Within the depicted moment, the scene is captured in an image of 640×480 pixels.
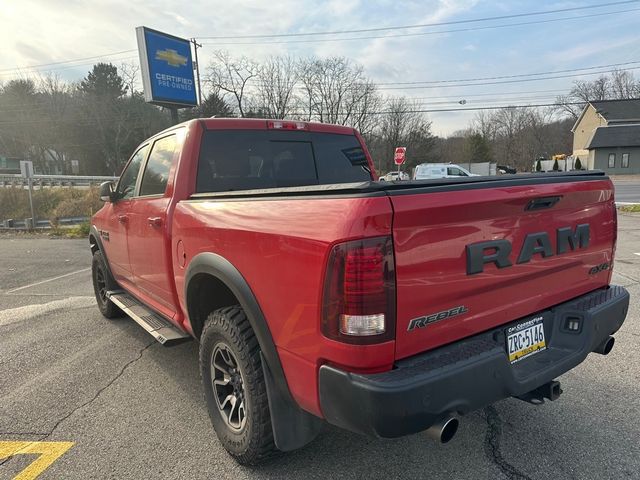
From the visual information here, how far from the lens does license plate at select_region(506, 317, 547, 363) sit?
2.19 metres

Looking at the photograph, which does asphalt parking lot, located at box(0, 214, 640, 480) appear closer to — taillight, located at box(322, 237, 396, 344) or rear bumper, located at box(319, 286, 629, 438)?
rear bumper, located at box(319, 286, 629, 438)

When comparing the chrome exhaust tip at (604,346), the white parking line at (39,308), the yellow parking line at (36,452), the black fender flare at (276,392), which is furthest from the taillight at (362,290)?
the white parking line at (39,308)

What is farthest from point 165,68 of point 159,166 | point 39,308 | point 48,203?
point 159,166

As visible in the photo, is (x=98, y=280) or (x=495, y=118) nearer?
(x=98, y=280)

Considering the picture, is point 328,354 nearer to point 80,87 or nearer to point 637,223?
point 637,223

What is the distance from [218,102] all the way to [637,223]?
43557 millimetres

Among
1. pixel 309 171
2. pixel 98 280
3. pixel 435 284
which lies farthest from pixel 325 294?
pixel 98 280

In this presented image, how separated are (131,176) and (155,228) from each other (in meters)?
1.39

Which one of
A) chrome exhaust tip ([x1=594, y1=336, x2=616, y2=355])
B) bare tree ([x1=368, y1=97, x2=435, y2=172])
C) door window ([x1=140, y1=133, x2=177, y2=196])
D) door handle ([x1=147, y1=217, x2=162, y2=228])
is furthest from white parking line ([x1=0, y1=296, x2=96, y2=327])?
bare tree ([x1=368, y1=97, x2=435, y2=172])

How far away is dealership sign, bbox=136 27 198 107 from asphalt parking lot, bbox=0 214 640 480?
12.2 m

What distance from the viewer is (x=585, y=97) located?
78750mm

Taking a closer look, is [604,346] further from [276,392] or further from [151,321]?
[151,321]

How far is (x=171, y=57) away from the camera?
Result: 14984 mm

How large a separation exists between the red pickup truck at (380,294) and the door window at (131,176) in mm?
1059
